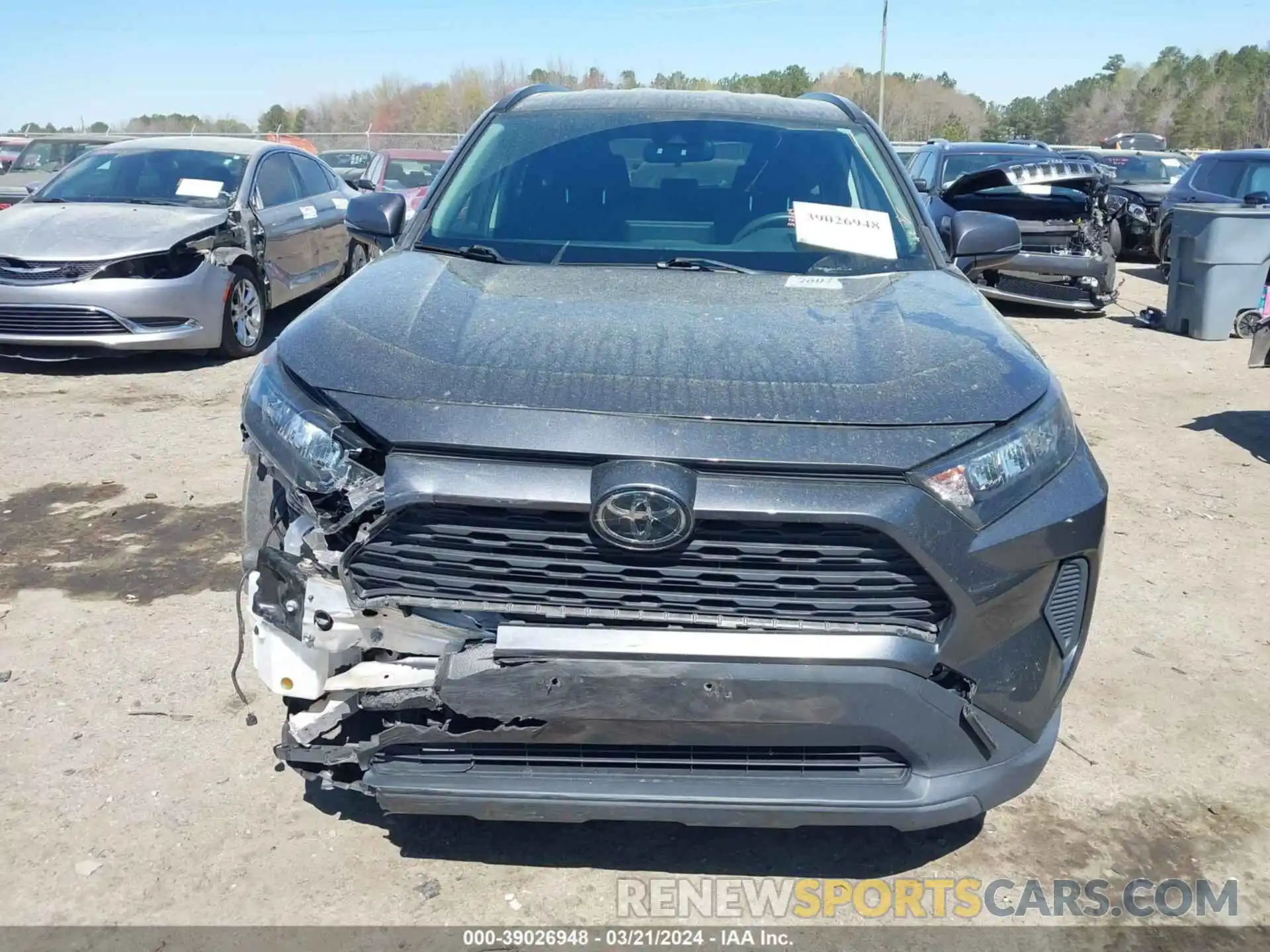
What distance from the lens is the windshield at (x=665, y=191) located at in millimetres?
3480

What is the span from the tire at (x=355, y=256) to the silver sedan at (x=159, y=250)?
822 mm

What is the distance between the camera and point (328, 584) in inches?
93.4

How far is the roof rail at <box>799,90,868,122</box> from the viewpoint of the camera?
4.34 meters

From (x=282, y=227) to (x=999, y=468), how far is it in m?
8.02

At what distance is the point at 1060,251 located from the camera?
11.3 meters

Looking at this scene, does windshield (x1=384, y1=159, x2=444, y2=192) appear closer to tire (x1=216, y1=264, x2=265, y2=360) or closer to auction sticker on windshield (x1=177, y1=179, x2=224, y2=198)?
auction sticker on windshield (x1=177, y1=179, x2=224, y2=198)

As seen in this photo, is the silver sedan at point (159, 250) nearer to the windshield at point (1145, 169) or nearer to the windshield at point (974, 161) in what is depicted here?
the windshield at point (974, 161)

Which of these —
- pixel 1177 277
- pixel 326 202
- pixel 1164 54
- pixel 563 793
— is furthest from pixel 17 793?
pixel 1164 54

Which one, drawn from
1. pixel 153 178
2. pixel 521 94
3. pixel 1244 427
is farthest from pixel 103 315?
pixel 1244 427

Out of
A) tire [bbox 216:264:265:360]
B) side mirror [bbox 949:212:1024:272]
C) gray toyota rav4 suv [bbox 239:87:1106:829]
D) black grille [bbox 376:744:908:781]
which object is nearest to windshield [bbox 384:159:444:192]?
tire [bbox 216:264:265:360]

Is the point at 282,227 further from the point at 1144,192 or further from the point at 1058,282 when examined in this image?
the point at 1144,192

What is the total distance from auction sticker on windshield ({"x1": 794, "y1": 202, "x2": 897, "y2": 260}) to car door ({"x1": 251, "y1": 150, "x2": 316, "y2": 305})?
6.34 meters

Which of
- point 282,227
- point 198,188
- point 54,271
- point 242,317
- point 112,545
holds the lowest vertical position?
point 112,545

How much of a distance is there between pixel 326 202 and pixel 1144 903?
9.22 metres
